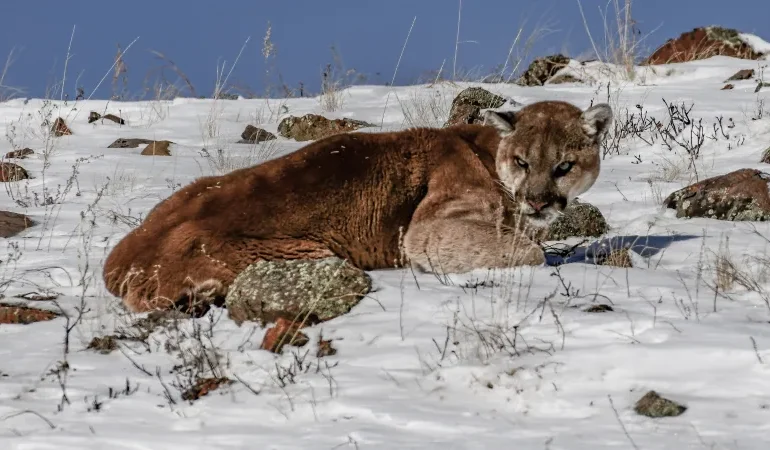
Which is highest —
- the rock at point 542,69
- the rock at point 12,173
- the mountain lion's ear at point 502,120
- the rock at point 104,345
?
the rock at point 542,69

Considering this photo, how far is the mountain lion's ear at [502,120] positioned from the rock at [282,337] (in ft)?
9.59

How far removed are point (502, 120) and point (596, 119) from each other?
2.41 feet

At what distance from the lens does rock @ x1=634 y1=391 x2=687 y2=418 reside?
4391mm

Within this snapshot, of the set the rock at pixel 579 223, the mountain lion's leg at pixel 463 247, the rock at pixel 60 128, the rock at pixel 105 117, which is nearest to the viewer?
the mountain lion's leg at pixel 463 247

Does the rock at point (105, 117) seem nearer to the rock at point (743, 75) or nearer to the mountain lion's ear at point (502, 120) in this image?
the mountain lion's ear at point (502, 120)

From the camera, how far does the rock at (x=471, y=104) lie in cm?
1361

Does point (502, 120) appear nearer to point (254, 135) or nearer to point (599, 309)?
point (599, 309)

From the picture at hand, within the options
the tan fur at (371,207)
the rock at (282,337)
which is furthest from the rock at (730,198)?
the rock at (282,337)

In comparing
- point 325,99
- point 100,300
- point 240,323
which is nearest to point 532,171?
point 240,323

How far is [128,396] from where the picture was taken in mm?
5004

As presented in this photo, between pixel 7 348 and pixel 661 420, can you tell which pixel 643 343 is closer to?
pixel 661 420

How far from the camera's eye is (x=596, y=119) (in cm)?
793

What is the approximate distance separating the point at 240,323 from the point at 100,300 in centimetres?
104

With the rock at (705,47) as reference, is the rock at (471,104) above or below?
below
